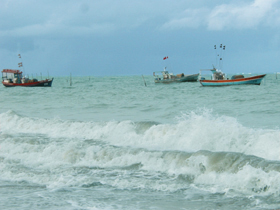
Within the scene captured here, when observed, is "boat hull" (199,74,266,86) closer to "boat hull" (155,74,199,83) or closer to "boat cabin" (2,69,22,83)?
"boat hull" (155,74,199,83)

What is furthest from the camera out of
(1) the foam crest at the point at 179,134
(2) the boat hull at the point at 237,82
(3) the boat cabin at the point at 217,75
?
(3) the boat cabin at the point at 217,75

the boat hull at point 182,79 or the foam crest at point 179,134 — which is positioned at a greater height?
the boat hull at point 182,79

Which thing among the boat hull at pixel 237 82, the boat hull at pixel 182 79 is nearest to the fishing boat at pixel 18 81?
the boat hull at pixel 182 79

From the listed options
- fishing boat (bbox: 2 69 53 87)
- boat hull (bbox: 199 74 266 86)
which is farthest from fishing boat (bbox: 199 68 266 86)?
fishing boat (bbox: 2 69 53 87)

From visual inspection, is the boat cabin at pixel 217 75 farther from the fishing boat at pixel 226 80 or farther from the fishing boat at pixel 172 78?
the fishing boat at pixel 172 78

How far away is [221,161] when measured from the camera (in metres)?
9.39

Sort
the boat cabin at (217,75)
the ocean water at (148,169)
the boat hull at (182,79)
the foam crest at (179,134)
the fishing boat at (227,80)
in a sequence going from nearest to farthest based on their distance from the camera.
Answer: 1. the ocean water at (148,169)
2. the foam crest at (179,134)
3. the fishing boat at (227,80)
4. the boat cabin at (217,75)
5. the boat hull at (182,79)

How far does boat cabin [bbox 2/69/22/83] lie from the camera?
6812 centimetres

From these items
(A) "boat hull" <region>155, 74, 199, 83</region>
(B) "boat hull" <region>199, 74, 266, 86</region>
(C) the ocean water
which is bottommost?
(C) the ocean water

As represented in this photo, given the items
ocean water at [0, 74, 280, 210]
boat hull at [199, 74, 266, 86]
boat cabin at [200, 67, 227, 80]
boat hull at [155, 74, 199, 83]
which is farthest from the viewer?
boat hull at [155, 74, 199, 83]

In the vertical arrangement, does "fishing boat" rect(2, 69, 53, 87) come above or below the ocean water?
above

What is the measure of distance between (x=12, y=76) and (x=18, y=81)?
338 cm

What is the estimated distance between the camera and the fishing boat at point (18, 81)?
6631 cm

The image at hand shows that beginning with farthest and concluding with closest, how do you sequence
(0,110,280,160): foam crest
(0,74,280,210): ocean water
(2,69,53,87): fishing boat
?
(2,69,53,87): fishing boat → (0,110,280,160): foam crest → (0,74,280,210): ocean water
